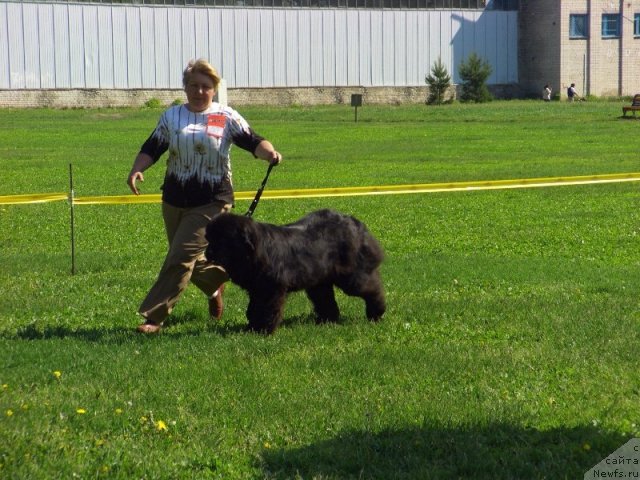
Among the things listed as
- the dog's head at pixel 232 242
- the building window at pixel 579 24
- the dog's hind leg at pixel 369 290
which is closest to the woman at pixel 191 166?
the dog's head at pixel 232 242

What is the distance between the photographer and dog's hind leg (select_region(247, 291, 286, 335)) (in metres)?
8.73

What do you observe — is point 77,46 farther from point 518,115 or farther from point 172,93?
point 518,115

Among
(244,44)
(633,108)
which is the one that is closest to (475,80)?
(244,44)

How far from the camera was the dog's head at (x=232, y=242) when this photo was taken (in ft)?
27.9

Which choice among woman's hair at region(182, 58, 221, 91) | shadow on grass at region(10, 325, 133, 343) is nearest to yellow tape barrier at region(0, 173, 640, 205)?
shadow on grass at region(10, 325, 133, 343)

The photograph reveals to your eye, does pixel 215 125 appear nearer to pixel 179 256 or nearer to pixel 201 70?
pixel 201 70

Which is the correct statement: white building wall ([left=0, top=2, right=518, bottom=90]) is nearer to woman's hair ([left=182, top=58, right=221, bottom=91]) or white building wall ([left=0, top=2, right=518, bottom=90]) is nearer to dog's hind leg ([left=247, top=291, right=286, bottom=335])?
woman's hair ([left=182, top=58, right=221, bottom=91])

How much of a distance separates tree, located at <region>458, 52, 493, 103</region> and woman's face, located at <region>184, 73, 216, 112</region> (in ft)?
243

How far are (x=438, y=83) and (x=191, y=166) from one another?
2900 inches

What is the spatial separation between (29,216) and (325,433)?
13.6 metres

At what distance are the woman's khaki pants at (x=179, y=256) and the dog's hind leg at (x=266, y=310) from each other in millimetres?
659

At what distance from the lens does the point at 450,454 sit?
5902 millimetres

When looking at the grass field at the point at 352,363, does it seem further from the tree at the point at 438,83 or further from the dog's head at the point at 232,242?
the tree at the point at 438,83

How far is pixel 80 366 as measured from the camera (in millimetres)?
7742
